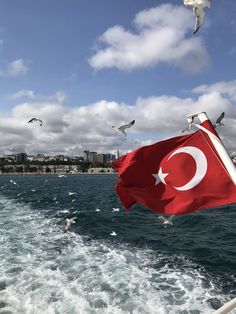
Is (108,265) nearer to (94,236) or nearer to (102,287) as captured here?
(102,287)

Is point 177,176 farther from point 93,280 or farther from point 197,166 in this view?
point 93,280

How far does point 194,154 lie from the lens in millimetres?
7840

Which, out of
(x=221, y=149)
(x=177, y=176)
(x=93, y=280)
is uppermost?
(x=221, y=149)

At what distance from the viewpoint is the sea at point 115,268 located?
43.0 ft

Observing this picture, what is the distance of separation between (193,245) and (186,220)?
939 centimetres

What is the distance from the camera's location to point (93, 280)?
15516 mm

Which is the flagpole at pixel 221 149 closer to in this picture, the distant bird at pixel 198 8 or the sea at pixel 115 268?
the distant bird at pixel 198 8

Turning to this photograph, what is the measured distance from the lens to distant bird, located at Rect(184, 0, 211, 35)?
9070 millimetres

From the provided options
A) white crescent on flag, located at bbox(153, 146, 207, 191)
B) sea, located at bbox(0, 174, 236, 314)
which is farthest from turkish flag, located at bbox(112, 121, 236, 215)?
sea, located at bbox(0, 174, 236, 314)

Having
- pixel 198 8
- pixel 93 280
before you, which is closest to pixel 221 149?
pixel 198 8

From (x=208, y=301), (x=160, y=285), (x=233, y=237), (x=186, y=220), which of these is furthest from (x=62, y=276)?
(x=186, y=220)

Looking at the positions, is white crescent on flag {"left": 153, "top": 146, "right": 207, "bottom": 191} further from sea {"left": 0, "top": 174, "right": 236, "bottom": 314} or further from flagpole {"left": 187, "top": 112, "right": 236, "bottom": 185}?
sea {"left": 0, "top": 174, "right": 236, "bottom": 314}

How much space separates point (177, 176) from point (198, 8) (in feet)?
13.4

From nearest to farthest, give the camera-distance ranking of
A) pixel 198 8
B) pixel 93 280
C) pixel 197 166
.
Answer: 1. pixel 197 166
2. pixel 198 8
3. pixel 93 280
